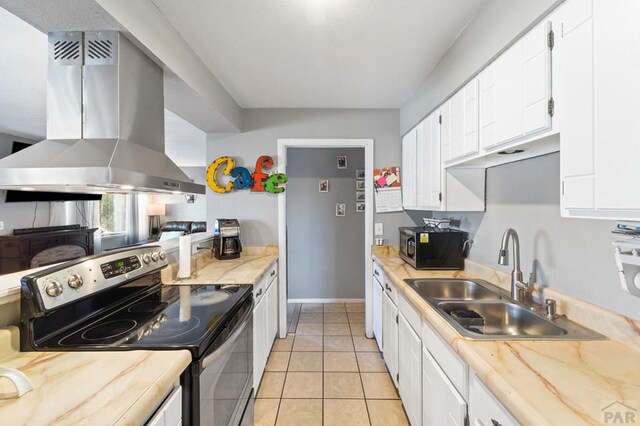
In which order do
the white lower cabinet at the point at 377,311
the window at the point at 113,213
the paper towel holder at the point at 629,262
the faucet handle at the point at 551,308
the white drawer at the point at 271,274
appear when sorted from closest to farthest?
the paper towel holder at the point at 629,262 → the faucet handle at the point at 551,308 → the white drawer at the point at 271,274 → the white lower cabinet at the point at 377,311 → the window at the point at 113,213

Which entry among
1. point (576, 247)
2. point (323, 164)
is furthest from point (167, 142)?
point (576, 247)

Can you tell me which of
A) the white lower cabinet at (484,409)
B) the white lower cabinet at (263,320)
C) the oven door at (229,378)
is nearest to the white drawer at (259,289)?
the white lower cabinet at (263,320)

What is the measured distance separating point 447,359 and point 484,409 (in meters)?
0.27

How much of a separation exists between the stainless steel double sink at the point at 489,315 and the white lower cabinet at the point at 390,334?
15.2 inches

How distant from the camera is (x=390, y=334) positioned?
7.43 feet

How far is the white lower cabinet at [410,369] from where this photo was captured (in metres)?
1.58

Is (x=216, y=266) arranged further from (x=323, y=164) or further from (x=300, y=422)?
(x=323, y=164)

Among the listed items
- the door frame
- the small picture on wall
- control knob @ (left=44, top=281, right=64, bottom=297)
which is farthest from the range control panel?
the small picture on wall

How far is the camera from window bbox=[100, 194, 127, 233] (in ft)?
20.4

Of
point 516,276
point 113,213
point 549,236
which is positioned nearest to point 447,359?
point 516,276

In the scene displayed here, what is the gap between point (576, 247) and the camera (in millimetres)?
1278

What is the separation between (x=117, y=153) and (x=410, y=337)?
1806 mm

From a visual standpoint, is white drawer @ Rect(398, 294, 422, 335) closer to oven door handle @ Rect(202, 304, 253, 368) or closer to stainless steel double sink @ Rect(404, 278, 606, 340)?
stainless steel double sink @ Rect(404, 278, 606, 340)

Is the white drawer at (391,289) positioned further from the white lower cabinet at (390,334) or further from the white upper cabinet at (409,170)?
the white upper cabinet at (409,170)
